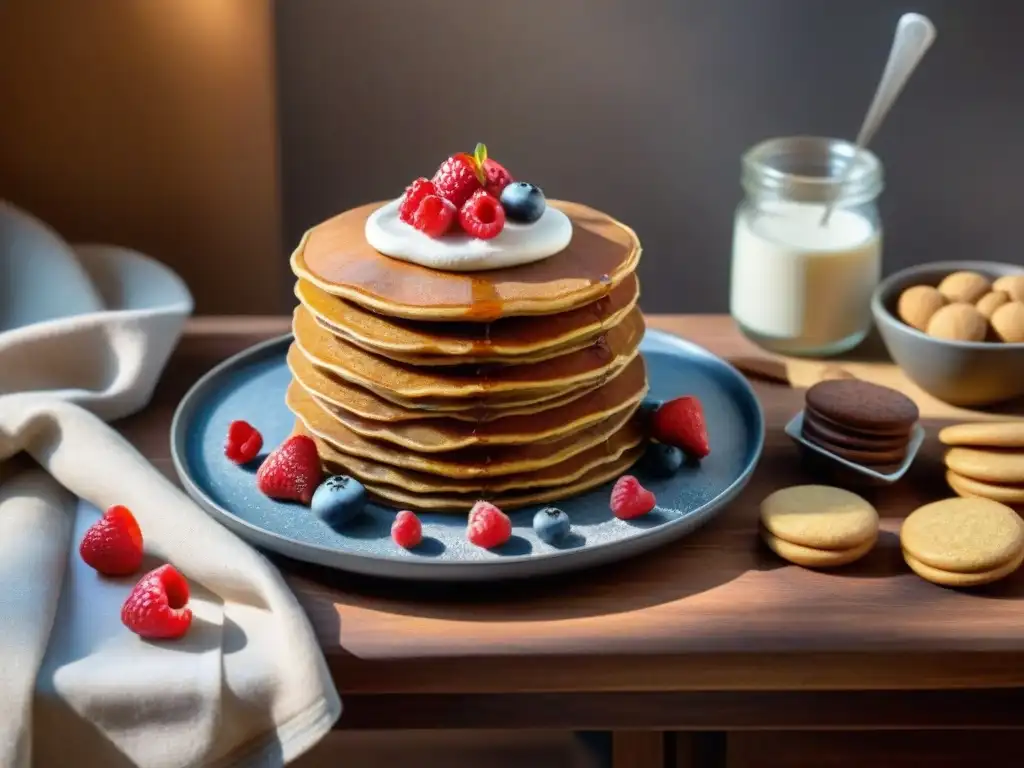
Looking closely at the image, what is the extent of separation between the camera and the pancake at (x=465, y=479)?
1.09m

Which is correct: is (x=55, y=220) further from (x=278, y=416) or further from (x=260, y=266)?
(x=278, y=416)

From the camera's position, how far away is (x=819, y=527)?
1.05 metres

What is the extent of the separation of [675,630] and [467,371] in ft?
0.88

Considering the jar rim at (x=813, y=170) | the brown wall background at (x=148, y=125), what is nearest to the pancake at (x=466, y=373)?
the jar rim at (x=813, y=170)

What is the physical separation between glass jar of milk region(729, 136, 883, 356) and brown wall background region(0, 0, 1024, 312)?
0.88ft

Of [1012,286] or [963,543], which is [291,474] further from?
[1012,286]

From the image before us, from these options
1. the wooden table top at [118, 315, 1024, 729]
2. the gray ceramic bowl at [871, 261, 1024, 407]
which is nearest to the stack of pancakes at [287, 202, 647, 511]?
the wooden table top at [118, 315, 1024, 729]

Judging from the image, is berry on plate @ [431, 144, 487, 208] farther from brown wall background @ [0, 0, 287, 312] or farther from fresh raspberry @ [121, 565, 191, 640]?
brown wall background @ [0, 0, 287, 312]

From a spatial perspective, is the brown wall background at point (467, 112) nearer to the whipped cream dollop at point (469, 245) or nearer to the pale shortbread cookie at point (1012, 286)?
the pale shortbread cookie at point (1012, 286)

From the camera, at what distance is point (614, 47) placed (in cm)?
169

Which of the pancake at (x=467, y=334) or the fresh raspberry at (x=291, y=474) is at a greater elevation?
the pancake at (x=467, y=334)

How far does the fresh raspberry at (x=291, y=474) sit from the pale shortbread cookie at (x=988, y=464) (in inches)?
22.3

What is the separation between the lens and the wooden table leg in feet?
3.37

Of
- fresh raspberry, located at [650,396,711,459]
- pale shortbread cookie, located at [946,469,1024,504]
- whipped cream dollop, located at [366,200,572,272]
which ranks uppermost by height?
whipped cream dollop, located at [366,200,572,272]
